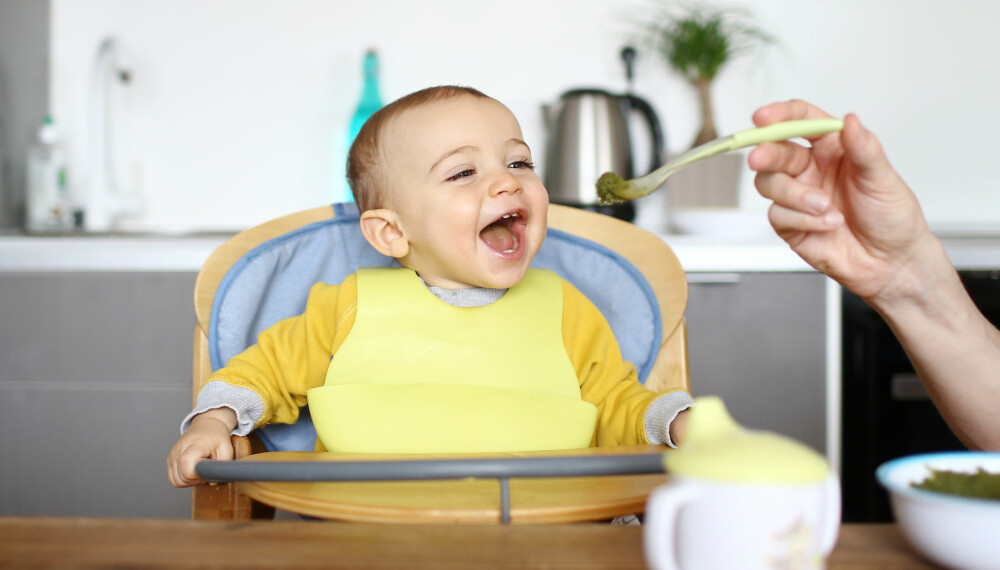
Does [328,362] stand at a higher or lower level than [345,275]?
lower

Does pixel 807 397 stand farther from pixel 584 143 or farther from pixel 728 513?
pixel 728 513

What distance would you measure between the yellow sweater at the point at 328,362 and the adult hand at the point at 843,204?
28cm

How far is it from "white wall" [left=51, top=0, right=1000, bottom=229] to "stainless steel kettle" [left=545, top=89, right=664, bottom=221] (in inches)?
7.4

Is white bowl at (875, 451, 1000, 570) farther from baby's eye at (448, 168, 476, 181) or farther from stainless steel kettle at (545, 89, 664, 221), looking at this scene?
stainless steel kettle at (545, 89, 664, 221)

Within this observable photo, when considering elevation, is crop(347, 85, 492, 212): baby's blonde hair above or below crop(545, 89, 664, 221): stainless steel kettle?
below

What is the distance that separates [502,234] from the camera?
3.74 ft

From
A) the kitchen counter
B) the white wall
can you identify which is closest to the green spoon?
the kitchen counter

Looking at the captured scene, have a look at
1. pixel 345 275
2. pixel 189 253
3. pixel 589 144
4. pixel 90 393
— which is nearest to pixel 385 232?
pixel 345 275

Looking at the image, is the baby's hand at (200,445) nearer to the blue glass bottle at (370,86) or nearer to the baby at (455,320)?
the baby at (455,320)

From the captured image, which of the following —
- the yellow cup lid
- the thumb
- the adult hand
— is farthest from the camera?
the thumb

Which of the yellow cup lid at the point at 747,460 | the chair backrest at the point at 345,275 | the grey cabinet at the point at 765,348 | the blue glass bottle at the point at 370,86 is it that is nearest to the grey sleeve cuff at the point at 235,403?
the chair backrest at the point at 345,275

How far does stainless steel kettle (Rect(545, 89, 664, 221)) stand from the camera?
189 cm

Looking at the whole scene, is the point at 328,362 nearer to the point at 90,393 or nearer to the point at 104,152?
the point at 90,393

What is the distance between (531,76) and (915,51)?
39.7 inches
